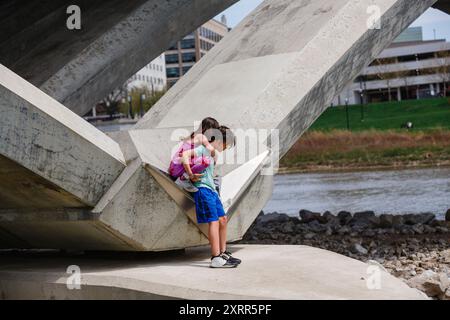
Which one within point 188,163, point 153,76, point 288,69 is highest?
point 153,76

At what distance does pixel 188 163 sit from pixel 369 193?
21.1 metres

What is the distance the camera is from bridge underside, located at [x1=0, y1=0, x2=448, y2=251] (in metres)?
8.41

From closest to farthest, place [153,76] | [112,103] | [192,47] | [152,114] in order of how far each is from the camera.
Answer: [152,114]
[112,103]
[192,47]
[153,76]

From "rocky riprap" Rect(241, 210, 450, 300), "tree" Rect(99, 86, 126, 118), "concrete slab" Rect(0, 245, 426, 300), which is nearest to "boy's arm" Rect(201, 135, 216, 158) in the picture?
"concrete slab" Rect(0, 245, 426, 300)

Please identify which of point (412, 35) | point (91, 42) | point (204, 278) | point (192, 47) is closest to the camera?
point (204, 278)

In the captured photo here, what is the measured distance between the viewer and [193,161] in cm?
897

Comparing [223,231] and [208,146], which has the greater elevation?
[208,146]

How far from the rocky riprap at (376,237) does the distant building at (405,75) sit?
6543 cm

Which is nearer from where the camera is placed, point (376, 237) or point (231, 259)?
point (231, 259)

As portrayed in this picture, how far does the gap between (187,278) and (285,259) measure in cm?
122

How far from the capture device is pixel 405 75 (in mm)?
86375

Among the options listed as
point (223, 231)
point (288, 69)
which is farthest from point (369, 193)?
point (223, 231)

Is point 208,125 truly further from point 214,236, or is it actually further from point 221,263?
point 221,263

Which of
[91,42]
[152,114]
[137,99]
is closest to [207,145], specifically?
[152,114]
